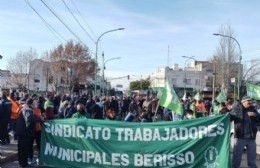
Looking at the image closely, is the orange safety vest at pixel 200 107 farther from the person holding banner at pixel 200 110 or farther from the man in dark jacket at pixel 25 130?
the man in dark jacket at pixel 25 130

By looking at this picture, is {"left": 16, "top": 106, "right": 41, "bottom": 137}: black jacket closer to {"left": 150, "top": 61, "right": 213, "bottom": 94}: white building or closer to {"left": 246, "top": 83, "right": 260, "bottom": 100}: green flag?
{"left": 246, "top": 83, "right": 260, "bottom": 100}: green flag

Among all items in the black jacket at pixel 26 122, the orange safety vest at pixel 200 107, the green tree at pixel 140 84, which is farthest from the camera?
the green tree at pixel 140 84

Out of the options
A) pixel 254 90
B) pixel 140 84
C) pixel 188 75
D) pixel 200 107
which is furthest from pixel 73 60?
pixel 254 90

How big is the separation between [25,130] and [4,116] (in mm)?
3568

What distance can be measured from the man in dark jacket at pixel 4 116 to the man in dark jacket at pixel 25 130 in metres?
3.15

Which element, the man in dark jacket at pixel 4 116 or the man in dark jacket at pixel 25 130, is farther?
the man in dark jacket at pixel 4 116

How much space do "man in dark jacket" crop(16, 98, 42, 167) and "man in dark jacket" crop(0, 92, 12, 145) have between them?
3145mm

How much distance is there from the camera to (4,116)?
14016 millimetres

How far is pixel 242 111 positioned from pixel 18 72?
83588mm

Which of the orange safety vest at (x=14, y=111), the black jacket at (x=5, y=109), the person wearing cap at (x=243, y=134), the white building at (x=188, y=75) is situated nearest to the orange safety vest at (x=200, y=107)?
the orange safety vest at (x=14, y=111)

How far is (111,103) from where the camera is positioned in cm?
2830

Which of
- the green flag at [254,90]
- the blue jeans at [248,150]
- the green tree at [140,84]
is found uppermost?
the green tree at [140,84]

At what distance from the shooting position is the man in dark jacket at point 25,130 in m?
10.7

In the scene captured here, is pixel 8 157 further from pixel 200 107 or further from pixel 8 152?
pixel 200 107
